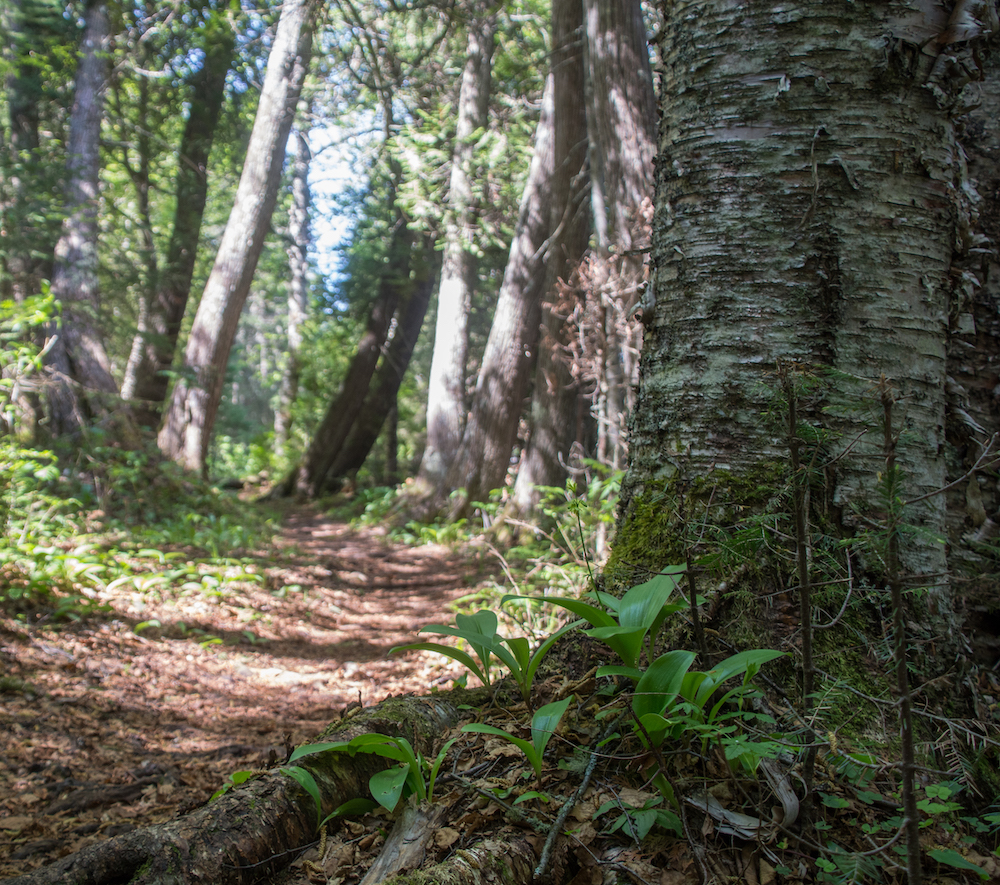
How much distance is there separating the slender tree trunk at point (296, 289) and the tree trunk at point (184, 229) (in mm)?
4987

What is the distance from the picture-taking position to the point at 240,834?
1443mm

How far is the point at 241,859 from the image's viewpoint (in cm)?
142

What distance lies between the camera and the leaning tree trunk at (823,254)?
1.94 meters

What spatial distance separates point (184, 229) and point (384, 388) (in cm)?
518

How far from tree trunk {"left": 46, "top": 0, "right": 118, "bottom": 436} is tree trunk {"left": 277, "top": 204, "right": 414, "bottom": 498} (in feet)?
18.9

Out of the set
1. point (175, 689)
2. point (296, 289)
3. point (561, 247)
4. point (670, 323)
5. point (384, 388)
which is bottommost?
point (175, 689)

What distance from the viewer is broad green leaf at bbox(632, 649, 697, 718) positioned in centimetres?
143

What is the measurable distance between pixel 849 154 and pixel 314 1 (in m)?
7.84

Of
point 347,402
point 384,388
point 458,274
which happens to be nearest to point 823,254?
point 458,274

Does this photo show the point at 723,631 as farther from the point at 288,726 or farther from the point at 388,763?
the point at 288,726

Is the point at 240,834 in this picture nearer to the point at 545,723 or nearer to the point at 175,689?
the point at 545,723

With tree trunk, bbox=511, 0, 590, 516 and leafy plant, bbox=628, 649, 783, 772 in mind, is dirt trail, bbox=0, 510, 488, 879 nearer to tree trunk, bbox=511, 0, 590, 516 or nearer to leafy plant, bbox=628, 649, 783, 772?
leafy plant, bbox=628, 649, 783, 772

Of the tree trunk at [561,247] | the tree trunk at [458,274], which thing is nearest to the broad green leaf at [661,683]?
the tree trunk at [561,247]

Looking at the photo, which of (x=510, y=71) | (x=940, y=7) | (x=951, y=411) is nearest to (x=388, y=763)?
(x=951, y=411)
